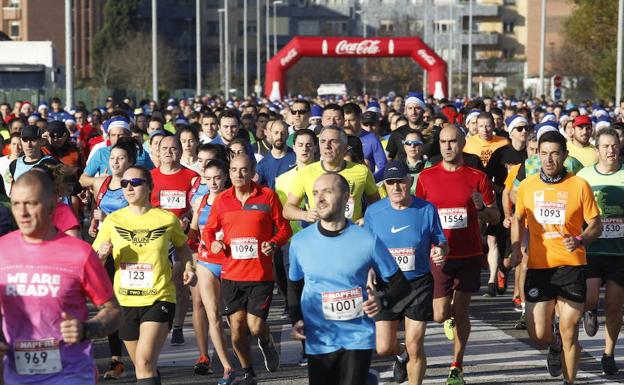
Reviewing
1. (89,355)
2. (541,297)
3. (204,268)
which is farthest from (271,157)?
(89,355)

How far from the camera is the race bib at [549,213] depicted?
998 cm

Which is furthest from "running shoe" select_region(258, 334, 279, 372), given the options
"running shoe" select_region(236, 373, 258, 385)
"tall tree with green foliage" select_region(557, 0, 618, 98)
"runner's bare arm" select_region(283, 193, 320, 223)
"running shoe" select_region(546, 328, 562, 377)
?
"tall tree with green foliage" select_region(557, 0, 618, 98)

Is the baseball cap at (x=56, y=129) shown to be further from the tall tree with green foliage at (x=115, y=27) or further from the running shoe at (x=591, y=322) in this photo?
the tall tree with green foliage at (x=115, y=27)

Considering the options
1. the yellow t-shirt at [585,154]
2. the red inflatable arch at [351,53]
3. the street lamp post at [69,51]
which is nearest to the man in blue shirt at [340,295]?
the yellow t-shirt at [585,154]

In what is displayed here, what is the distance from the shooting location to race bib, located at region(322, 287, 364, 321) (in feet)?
24.5

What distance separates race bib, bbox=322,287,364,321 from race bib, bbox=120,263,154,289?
207cm

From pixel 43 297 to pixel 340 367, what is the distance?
187 cm

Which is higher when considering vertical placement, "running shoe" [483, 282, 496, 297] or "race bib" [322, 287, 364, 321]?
"race bib" [322, 287, 364, 321]

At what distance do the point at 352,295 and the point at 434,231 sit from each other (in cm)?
217

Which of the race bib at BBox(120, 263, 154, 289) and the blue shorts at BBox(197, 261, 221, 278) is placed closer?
the race bib at BBox(120, 263, 154, 289)

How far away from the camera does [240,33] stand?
140 m

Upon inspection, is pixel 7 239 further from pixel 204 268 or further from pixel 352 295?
pixel 204 268

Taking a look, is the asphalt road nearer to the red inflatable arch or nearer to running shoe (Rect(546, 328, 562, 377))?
running shoe (Rect(546, 328, 562, 377))

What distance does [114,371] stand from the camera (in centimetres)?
1070
